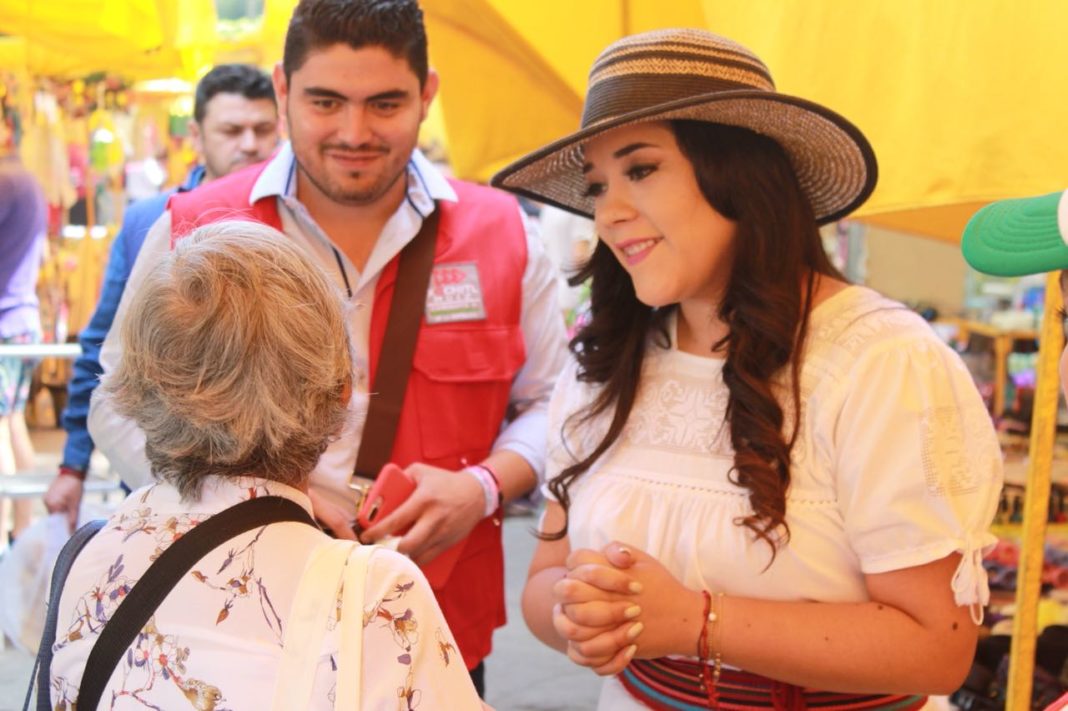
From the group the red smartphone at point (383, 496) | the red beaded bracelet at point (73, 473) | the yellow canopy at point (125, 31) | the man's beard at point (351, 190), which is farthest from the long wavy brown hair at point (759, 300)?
the yellow canopy at point (125, 31)

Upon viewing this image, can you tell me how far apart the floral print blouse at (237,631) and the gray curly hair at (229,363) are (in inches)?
2.9

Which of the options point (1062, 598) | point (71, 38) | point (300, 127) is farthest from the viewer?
point (71, 38)

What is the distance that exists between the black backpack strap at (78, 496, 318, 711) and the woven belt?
821 mm

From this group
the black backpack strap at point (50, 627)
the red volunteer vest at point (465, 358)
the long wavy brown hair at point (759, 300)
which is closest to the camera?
the black backpack strap at point (50, 627)

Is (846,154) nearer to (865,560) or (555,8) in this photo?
(865,560)

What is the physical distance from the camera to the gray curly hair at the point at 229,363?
1387 mm

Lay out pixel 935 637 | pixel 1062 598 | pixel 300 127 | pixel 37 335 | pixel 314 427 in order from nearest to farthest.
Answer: pixel 314 427 < pixel 935 637 < pixel 300 127 < pixel 1062 598 < pixel 37 335

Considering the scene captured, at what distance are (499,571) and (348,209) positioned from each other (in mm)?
893

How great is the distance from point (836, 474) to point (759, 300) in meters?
0.31

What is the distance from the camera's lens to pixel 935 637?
5.57 ft

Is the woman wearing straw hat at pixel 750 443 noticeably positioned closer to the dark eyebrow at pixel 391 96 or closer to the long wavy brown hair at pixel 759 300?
the long wavy brown hair at pixel 759 300

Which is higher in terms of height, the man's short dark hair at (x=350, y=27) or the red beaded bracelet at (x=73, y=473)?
the man's short dark hair at (x=350, y=27)

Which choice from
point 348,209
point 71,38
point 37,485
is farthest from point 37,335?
point 348,209

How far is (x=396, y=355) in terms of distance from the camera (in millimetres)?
2406
